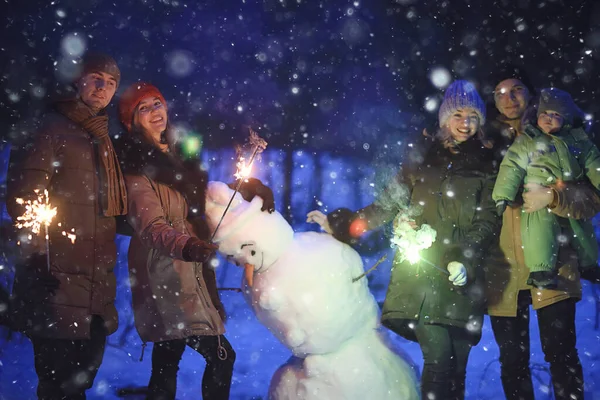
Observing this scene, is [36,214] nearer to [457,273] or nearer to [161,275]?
[161,275]

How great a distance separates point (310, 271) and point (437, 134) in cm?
118

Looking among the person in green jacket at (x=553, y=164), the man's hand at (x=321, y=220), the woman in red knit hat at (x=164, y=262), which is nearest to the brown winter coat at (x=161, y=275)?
the woman in red knit hat at (x=164, y=262)

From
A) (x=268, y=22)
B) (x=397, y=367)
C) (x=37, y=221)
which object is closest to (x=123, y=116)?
(x=37, y=221)

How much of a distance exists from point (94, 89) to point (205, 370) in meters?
1.68

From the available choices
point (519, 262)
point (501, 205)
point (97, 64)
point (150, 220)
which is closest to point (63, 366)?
point (150, 220)

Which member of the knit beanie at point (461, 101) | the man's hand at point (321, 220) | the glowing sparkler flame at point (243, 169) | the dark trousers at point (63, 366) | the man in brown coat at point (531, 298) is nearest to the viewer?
the dark trousers at point (63, 366)

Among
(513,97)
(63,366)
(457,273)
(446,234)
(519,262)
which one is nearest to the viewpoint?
(63,366)

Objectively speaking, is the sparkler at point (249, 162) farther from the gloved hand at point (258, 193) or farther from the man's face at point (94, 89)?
the man's face at point (94, 89)

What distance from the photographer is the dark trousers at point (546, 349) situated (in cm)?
264

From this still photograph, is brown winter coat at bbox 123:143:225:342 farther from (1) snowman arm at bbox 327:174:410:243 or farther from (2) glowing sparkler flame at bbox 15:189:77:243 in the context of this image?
(1) snowman arm at bbox 327:174:410:243

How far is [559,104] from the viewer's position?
277 cm

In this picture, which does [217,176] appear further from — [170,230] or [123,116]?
[170,230]

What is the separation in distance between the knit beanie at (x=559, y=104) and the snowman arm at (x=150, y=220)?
2260 mm

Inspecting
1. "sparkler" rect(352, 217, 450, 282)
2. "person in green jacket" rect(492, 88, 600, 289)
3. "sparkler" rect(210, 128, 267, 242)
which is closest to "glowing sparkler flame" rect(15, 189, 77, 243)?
"sparkler" rect(210, 128, 267, 242)
